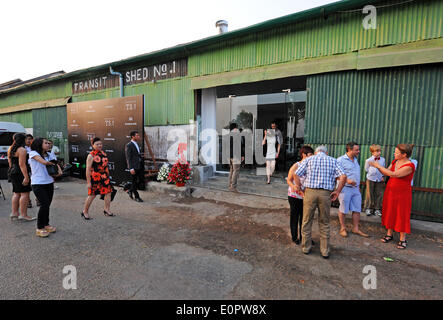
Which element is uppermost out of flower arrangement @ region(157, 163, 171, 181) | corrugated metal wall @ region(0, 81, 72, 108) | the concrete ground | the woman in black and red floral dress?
corrugated metal wall @ region(0, 81, 72, 108)

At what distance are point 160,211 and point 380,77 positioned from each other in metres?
6.22

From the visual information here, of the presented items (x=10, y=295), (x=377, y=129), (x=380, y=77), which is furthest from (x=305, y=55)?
(x=10, y=295)

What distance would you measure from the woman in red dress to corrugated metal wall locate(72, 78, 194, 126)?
6143mm

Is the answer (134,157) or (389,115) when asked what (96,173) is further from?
(389,115)

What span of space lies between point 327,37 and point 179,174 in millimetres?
5739

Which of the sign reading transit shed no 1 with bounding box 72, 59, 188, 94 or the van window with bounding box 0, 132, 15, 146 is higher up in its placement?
the sign reading transit shed no 1 with bounding box 72, 59, 188, 94

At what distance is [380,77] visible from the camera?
551 cm

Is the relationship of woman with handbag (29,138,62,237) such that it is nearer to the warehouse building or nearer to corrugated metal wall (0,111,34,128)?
the warehouse building

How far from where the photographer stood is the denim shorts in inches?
183

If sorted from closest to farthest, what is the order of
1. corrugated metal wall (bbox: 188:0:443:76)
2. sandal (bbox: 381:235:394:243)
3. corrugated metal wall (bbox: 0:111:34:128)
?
sandal (bbox: 381:235:394:243) < corrugated metal wall (bbox: 188:0:443:76) < corrugated metal wall (bbox: 0:111:34:128)

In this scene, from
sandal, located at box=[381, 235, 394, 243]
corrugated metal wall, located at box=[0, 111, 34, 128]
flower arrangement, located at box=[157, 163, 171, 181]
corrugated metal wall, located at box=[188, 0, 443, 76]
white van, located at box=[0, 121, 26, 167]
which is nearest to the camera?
sandal, located at box=[381, 235, 394, 243]

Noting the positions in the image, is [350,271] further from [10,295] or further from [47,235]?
[47,235]

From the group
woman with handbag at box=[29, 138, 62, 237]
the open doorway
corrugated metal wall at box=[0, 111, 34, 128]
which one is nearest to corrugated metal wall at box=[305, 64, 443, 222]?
the open doorway

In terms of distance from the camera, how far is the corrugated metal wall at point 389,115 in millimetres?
5070
